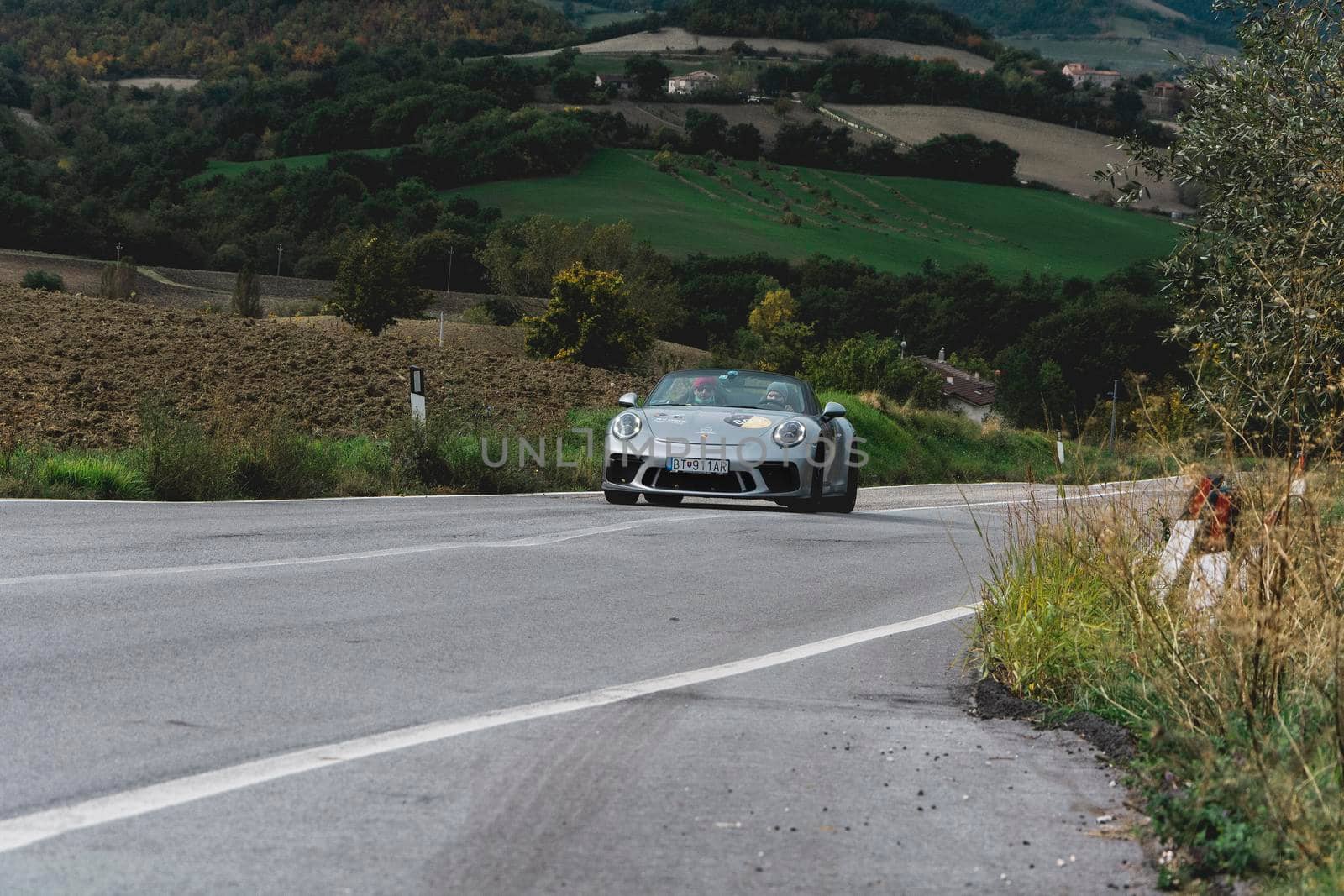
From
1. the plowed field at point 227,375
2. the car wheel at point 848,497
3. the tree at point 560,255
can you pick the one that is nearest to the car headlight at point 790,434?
the car wheel at point 848,497

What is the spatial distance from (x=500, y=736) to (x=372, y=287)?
57.4 m

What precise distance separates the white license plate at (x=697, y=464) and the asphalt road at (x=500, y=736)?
4.60 meters

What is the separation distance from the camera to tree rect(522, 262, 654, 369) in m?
62.6

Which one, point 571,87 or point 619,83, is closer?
point 571,87

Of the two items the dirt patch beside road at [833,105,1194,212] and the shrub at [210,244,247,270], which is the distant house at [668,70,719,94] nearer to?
the dirt patch beside road at [833,105,1194,212]

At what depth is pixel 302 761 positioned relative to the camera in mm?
5422

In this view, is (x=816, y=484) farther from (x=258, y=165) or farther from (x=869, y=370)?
(x=258, y=165)

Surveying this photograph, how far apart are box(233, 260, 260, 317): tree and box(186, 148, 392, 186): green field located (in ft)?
216

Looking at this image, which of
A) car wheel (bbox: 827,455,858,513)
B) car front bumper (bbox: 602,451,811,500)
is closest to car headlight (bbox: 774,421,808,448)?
car front bumper (bbox: 602,451,811,500)

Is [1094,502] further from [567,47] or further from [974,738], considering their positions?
[567,47]

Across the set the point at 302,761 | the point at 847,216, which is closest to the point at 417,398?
the point at 302,761

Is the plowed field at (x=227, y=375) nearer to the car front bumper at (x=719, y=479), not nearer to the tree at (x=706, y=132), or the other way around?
the car front bumper at (x=719, y=479)

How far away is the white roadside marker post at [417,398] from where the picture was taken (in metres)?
20.1

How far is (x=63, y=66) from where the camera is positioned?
15712 centimetres
